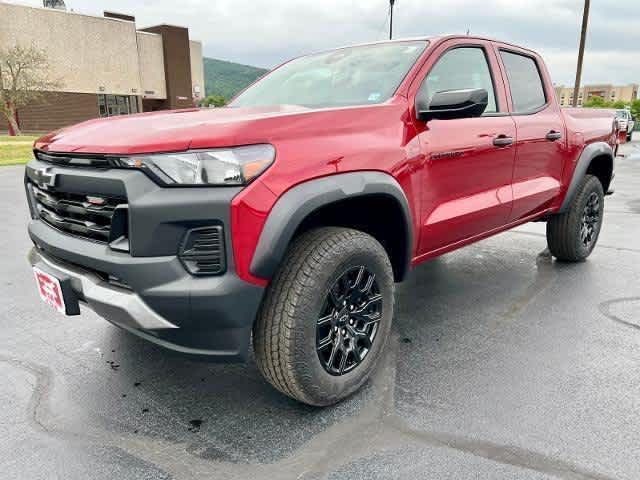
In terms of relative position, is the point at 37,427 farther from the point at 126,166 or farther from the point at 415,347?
the point at 415,347

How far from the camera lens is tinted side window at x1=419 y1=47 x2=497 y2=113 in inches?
116

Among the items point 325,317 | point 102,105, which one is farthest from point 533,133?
point 102,105

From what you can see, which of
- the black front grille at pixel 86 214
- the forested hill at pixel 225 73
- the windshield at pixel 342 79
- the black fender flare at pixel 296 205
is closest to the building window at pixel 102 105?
the windshield at pixel 342 79

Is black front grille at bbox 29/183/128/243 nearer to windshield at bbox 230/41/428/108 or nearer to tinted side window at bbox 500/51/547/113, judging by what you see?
windshield at bbox 230/41/428/108

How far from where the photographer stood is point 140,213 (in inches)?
74.2

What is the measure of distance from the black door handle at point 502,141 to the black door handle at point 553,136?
0.64m

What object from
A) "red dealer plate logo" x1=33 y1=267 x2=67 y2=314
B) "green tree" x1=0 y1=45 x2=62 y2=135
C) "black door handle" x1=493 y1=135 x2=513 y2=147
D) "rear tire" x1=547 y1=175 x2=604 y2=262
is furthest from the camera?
"green tree" x1=0 y1=45 x2=62 y2=135

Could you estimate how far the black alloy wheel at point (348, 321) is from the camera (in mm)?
2320

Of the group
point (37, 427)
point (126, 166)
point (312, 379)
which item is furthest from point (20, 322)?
point (312, 379)

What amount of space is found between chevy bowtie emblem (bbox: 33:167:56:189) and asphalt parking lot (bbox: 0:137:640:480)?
38.3 inches

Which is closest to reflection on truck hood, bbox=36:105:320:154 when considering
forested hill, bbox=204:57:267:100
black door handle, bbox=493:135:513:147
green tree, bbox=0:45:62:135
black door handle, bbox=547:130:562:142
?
black door handle, bbox=493:135:513:147

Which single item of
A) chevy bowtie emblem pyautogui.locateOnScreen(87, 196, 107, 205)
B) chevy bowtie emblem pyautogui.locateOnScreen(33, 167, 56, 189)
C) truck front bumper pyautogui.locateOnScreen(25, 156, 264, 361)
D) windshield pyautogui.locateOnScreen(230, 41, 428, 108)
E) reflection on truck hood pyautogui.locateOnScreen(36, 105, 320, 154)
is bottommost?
truck front bumper pyautogui.locateOnScreen(25, 156, 264, 361)

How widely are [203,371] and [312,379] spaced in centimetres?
82

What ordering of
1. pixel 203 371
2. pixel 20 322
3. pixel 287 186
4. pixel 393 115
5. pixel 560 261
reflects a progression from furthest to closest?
pixel 560 261 < pixel 20 322 < pixel 203 371 < pixel 393 115 < pixel 287 186
